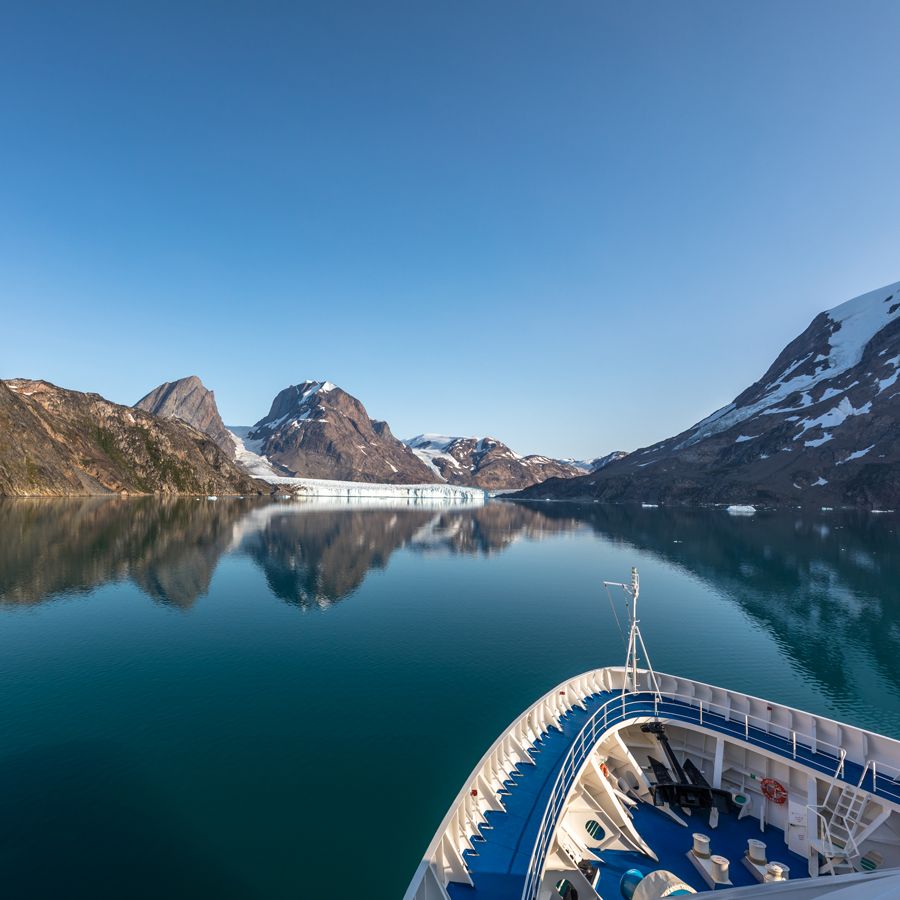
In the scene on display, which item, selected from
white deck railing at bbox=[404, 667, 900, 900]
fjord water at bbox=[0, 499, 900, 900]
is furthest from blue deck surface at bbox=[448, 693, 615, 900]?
fjord water at bbox=[0, 499, 900, 900]

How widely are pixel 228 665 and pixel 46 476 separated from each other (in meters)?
200

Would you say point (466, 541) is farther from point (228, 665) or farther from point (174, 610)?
point (228, 665)

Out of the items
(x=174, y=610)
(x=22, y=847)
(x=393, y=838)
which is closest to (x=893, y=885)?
(x=393, y=838)

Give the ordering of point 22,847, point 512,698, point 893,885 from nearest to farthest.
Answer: point 893,885
point 22,847
point 512,698

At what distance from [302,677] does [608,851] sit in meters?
25.8

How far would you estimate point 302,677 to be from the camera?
128 feet

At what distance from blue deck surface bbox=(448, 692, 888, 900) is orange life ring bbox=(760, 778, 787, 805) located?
1254 mm

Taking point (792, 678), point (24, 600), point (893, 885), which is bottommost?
point (792, 678)

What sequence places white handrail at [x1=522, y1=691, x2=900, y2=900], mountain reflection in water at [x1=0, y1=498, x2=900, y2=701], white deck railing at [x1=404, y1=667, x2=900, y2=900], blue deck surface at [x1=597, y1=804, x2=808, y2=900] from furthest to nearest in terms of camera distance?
mountain reflection in water at [x1=0, y1=498, x2=900, y2=701], blue deck surface at [x1=597, y1=804, x2=808, y2=900], white handrail at [x1=522, y1=691, x2=900, y2=900], white deck railing at [x1=404, y1=667, x2=900, y2=900]

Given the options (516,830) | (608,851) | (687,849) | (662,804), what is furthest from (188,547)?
(687,849)

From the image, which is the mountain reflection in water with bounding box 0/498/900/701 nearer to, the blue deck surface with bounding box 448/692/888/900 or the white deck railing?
the white deck railing

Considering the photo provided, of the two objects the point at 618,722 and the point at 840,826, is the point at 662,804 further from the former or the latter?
the point at 840,826

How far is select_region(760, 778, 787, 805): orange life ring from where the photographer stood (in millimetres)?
22859

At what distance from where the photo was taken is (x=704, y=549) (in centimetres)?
12125
